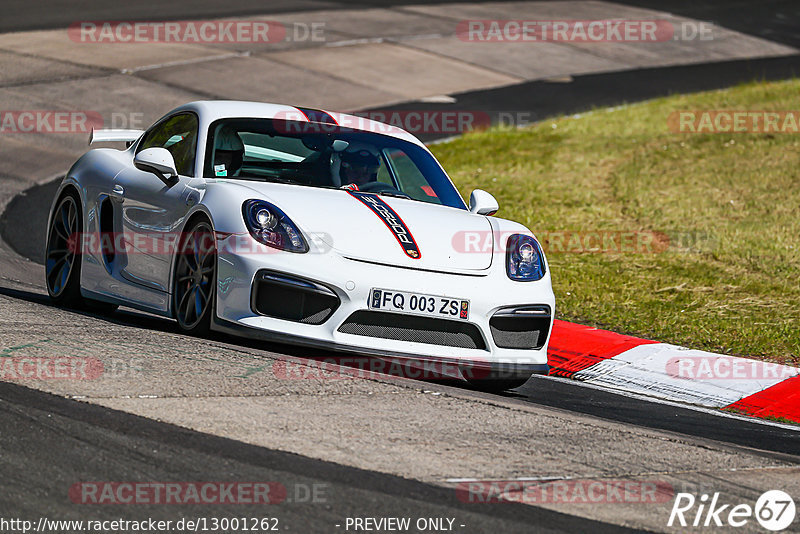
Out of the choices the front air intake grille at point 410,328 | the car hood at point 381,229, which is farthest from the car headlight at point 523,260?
the front air intake grille at point 410,328

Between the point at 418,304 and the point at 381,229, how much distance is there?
1.57ft

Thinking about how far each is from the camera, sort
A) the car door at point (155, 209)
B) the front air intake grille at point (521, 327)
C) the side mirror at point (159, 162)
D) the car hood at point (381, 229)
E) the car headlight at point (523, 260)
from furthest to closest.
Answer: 1. the side mirror at point (159, 162)
2. the car door at point (155, 209)
3. the car headlight at point (523, 260)
4. the front air intake grille at point (521, 327)
5. the car hood at point (381, 229)

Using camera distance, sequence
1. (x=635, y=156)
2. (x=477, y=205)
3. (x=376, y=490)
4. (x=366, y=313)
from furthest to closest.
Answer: (x=635, y=156) < (x=477, y=205) < (x=366, y=313) < (x=376, y=490)

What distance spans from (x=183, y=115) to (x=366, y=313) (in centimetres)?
228

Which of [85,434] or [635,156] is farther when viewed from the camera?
[635,156]

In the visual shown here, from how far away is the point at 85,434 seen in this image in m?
4.45

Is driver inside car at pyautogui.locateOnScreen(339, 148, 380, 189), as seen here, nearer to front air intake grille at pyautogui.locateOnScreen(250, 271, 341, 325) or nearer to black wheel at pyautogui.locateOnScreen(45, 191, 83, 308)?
front air intake grille at pyautogui.locateOnScreen(250, 271, 341, 325)

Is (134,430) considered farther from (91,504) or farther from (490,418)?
(490,418)

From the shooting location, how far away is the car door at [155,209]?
663 centimetres

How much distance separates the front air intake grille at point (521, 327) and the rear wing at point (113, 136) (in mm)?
3013

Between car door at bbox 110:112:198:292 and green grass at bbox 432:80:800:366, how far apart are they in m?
3.19

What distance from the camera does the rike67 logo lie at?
427 cm

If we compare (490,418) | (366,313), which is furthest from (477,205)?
(490,418)

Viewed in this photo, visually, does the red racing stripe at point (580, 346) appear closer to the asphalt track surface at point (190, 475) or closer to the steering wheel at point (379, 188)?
the steering wheel at point (379, 188)
